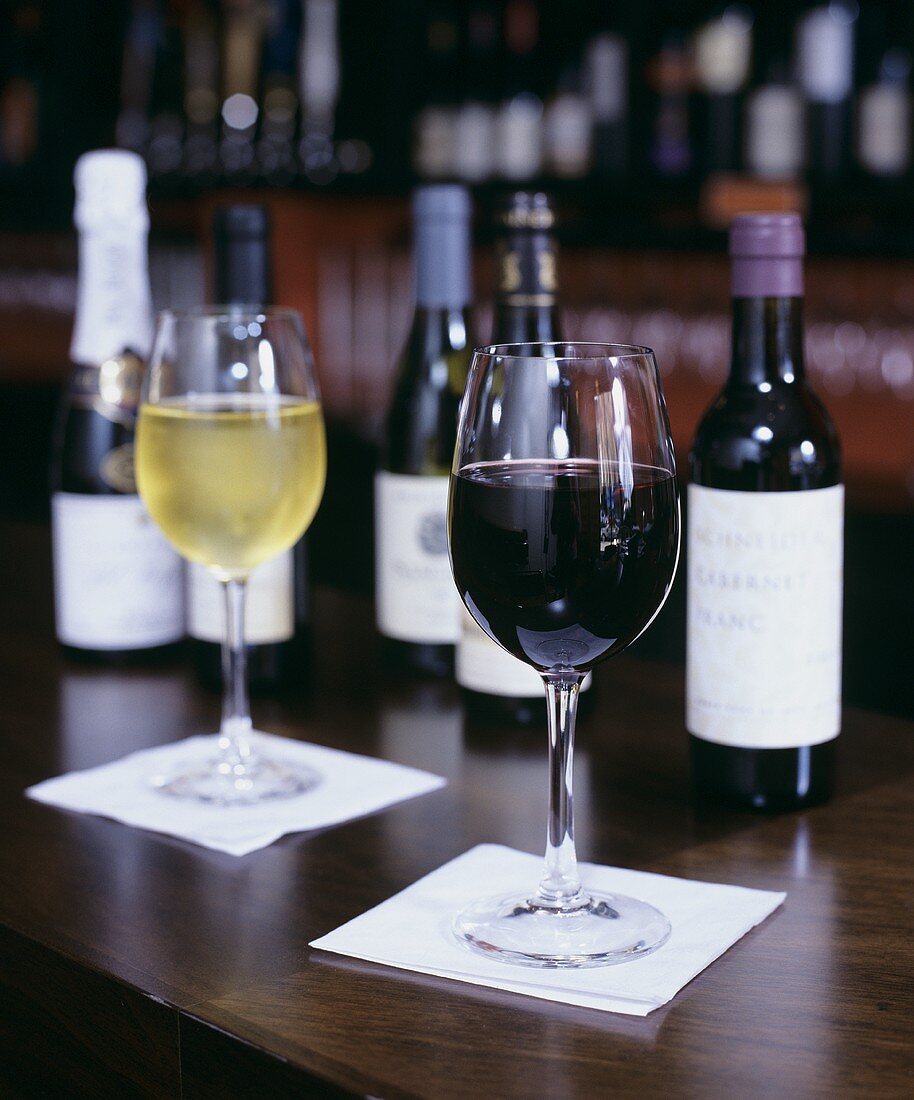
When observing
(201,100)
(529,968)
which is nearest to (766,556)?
(529,968)

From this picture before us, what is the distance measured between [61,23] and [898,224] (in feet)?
8.61

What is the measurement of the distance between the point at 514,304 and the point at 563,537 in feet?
1.35

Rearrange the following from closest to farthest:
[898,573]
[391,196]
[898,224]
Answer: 1. [898,573]
2. [898,224]
3. [391,196]

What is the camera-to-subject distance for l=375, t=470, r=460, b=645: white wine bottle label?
1057 millimetres

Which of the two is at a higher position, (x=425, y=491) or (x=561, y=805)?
(x=425, y=491)

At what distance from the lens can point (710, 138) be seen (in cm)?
314

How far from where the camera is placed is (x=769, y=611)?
0.79 metres

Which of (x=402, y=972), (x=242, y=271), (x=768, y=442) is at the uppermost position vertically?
(x=242, y=271)

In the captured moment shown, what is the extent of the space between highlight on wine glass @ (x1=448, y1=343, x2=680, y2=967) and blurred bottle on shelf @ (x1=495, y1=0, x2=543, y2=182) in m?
2.85

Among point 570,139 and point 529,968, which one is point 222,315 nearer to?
point 529,968

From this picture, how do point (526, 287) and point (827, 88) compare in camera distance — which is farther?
point (827, 88)

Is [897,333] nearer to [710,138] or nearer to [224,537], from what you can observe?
[710,138]

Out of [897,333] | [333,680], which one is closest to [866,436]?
[897,333]

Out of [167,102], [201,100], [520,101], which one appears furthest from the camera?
[167,102]
